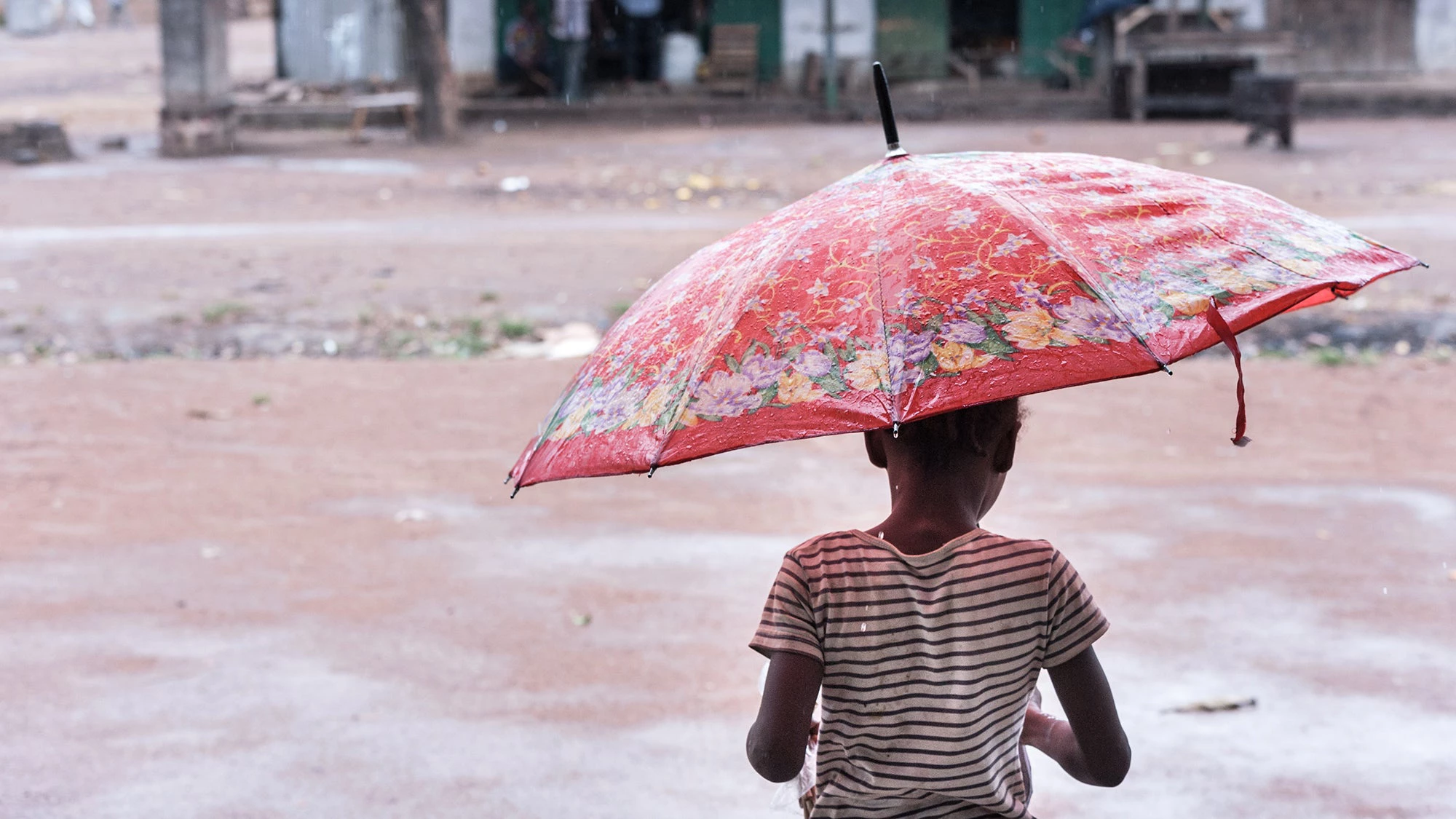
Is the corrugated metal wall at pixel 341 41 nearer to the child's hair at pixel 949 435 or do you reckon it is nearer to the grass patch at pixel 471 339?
the grass patch at pixel 471 339

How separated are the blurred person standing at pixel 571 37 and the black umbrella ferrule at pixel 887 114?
72.7 ft

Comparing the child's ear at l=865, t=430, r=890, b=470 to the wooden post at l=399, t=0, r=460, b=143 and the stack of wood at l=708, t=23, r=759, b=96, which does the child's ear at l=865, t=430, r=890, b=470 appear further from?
the stack of wood at l=708, t=23, r=759, b=96

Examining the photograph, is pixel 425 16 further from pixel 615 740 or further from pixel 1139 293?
pixel 1139 293

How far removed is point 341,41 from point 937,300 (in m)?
25.7

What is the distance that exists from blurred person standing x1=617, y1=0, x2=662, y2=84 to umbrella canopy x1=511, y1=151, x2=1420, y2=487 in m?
24.4

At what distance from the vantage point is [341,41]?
2569 cm

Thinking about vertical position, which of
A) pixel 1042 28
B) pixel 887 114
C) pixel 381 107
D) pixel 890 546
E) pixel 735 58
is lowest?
pixel 890 546

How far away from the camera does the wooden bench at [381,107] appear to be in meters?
22.2

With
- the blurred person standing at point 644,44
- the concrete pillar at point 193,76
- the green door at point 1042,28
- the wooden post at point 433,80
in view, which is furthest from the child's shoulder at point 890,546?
the blurred person standing at point 644,44

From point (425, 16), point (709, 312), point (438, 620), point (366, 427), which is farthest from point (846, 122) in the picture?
point (709, 312)

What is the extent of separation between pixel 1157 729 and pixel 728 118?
69.0 feet

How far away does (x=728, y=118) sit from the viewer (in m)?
24.0

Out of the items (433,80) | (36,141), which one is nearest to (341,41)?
(433,80)

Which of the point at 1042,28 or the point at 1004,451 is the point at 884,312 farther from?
the point at 1042,28
